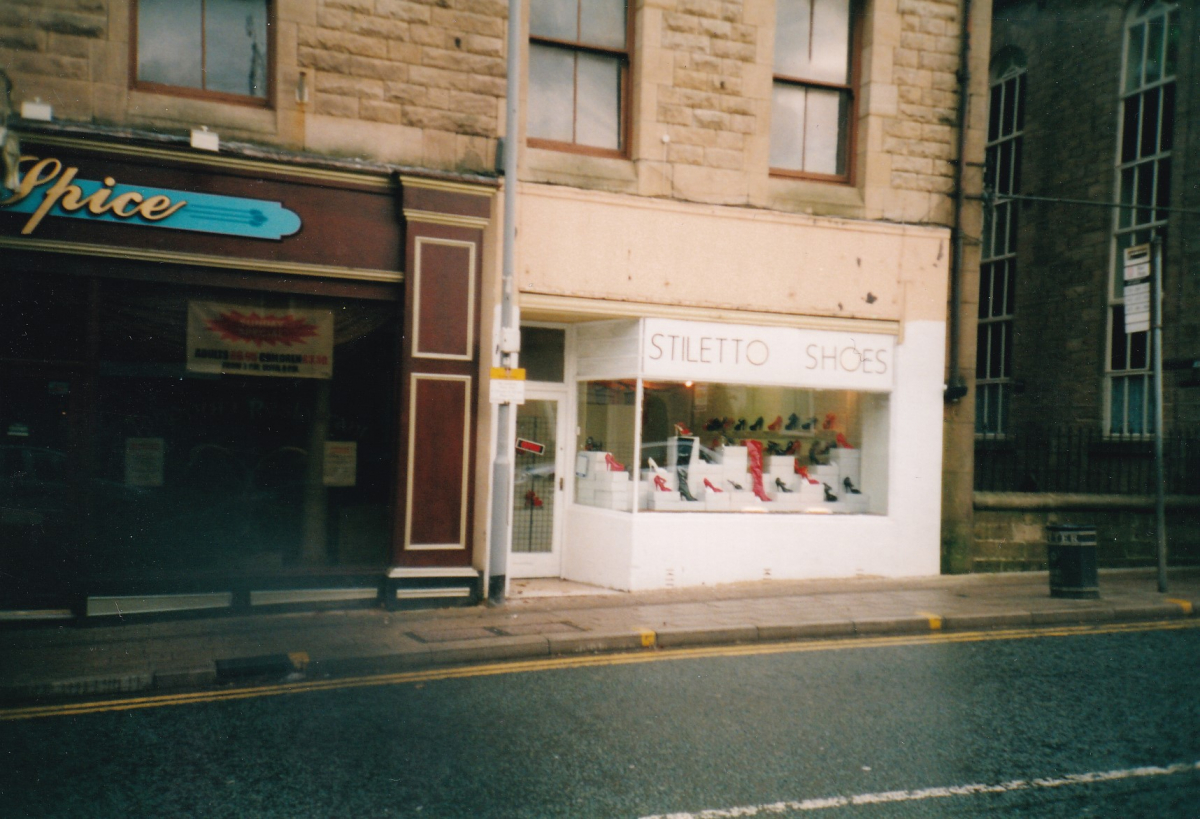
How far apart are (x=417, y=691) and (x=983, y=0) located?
435 inches

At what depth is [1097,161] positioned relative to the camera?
17.2 metres

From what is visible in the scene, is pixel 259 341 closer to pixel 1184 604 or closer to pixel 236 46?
pixel 236 46

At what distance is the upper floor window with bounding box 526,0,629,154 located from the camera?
1054cm

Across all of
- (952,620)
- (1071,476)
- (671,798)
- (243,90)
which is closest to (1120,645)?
(952,620)

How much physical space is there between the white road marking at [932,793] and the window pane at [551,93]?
796 cm

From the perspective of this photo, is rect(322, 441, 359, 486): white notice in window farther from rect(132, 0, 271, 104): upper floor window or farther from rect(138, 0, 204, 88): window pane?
A: rect(138, 0, 204, 88): window pane

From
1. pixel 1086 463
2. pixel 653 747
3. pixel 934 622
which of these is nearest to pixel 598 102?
pixel 934 622

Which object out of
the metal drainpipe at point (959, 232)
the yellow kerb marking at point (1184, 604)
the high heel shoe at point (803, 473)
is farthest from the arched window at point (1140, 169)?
the high heel shoe at point (803, 473)

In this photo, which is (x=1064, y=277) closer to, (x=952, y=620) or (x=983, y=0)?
(x=983, y=0)

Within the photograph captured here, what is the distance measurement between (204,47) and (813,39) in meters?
7.16

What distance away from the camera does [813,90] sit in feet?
38.7

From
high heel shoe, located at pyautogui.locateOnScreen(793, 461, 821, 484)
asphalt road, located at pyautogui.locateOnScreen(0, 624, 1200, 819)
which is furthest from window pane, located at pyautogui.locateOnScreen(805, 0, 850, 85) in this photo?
asphalt road, located at pyautogui.locateOnScreen(0, 624, 1200, 819)

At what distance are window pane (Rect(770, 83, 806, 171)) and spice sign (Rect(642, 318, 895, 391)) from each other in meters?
2.17

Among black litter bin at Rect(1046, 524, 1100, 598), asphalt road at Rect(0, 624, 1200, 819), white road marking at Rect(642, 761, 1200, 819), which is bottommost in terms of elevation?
asphalt road at Rect(0, 624, 1200, 819)
